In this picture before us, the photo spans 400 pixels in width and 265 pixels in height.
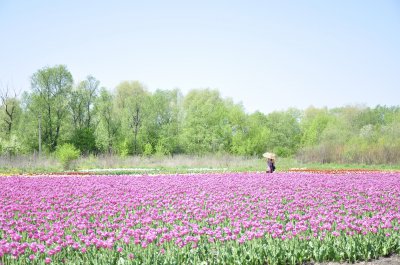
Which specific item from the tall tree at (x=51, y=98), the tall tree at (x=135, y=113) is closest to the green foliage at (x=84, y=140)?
the tall tree at (x=51, y=98)

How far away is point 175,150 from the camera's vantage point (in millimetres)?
57750

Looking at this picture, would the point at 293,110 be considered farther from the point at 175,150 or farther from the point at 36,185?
the point at 36,185

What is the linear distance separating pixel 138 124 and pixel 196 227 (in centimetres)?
4918

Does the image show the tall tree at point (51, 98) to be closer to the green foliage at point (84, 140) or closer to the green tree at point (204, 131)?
the green foliage at point (84, 140)

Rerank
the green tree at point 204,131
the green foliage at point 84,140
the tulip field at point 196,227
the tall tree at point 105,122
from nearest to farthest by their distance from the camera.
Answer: the tulip field at point 196,227 < the green tree at point 204,131 < the green foliage at point 84,140 < the tall tree at point 105,122

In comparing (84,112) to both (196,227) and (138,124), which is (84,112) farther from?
(196,227)

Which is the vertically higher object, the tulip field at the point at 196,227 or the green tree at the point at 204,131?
the green tree at the point at 204,131

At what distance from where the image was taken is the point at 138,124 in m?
56.4

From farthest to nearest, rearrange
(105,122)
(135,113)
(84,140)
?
(135,113) → (105,122) → (84,140)

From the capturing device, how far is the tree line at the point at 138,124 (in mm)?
51406

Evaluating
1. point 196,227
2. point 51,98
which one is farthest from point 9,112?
point 196,227

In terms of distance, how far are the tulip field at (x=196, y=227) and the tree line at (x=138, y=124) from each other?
3492 cm

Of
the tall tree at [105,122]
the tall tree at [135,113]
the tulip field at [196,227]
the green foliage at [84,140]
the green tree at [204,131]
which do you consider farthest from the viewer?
the tall tree at [135,113]

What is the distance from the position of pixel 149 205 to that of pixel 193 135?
40.1 metres
